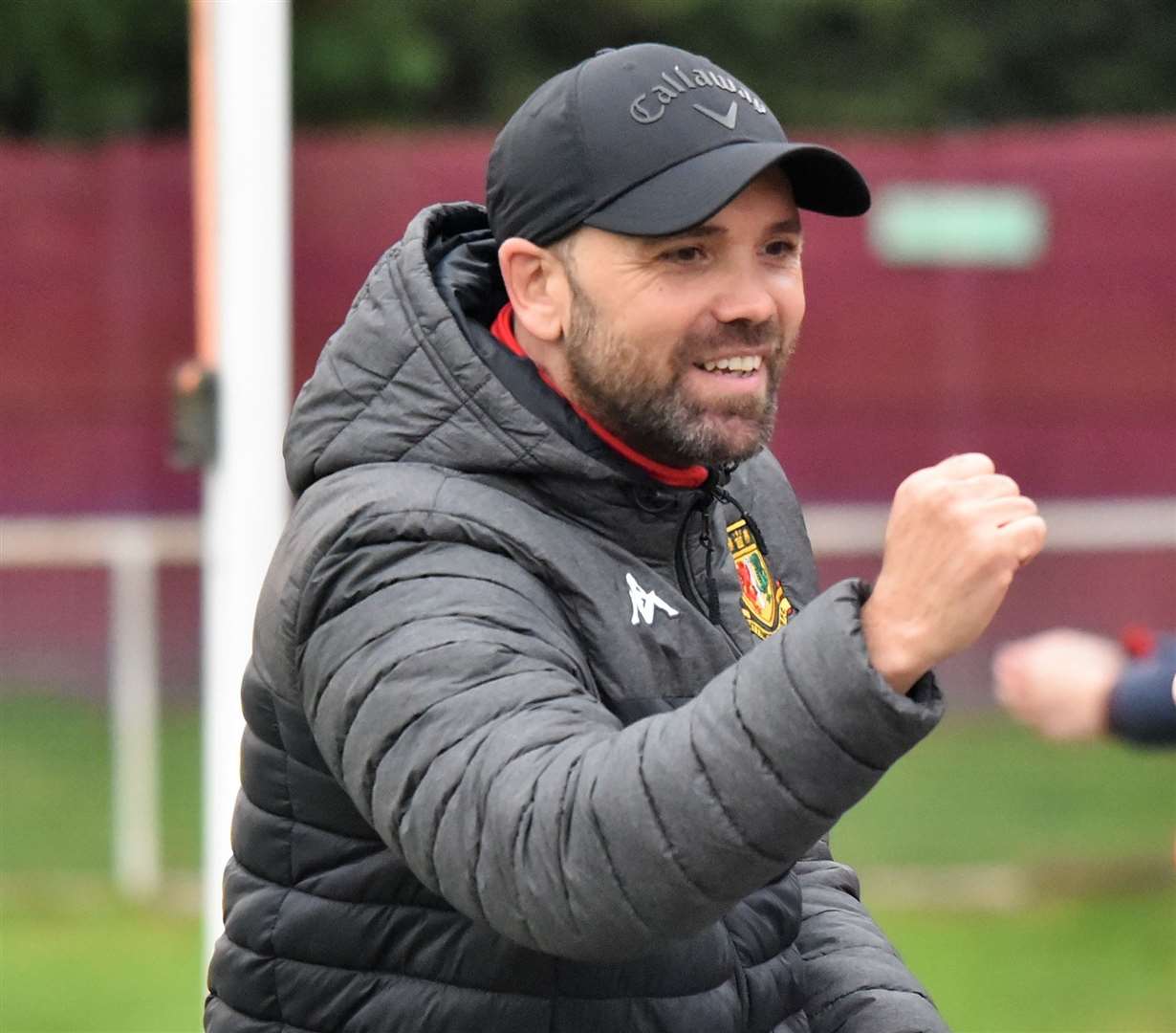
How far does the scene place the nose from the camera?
2.42m

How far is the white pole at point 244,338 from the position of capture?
4477 millimetres

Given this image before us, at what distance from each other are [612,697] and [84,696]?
7.55m

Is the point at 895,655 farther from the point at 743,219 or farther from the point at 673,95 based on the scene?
the point at 673,95

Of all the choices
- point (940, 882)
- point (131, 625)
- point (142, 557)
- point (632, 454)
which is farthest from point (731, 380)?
point (142, 557)

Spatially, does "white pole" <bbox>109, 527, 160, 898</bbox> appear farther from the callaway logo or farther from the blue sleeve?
the callaway logo

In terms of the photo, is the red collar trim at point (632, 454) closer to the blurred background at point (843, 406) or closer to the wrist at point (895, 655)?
the wrist at point (895, 655)

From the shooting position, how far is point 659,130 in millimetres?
2402

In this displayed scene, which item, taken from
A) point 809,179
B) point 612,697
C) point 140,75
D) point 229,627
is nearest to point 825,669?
point 612,697

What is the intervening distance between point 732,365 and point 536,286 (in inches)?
9.4

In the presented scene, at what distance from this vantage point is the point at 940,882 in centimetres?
802

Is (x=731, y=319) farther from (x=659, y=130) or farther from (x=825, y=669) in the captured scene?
(x=825, y=669)

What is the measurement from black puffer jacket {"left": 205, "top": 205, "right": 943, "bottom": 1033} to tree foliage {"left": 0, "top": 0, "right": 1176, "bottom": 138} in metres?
8.49

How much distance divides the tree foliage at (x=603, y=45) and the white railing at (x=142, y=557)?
8.53 ft

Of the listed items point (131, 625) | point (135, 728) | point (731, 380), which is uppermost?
point (731, 380)
